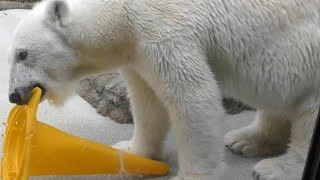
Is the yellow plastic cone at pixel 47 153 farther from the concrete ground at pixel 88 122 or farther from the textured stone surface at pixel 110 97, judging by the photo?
the textured stone surface at pixel 110 97

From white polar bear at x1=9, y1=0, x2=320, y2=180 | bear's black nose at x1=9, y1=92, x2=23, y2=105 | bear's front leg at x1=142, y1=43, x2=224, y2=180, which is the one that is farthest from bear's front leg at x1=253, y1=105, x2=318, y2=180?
bear's black nose at x1=9, y1=92, x2=23, y2=105

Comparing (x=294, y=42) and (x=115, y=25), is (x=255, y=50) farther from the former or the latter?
(x=115, y=25)

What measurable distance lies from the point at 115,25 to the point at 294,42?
1.61 feet

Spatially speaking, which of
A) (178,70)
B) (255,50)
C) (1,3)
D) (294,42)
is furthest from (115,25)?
(1,3)

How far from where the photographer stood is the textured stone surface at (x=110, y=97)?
227 cm

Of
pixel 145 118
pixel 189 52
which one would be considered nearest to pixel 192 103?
pixel 189 52

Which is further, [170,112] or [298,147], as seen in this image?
[298,147]

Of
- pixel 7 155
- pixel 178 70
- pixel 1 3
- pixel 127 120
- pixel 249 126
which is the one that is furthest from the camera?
pixel 1 3

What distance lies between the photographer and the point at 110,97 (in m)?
2.31

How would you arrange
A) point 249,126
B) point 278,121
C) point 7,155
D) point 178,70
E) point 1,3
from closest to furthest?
point 178,70 < point 7,155 < point 278,121 < point 249,126 < point 1,3

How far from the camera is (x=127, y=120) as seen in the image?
7.43ft

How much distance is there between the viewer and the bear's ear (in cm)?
154

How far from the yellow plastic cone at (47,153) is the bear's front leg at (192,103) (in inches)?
9.8

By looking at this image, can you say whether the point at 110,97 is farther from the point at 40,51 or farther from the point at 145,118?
the point at 40,51
